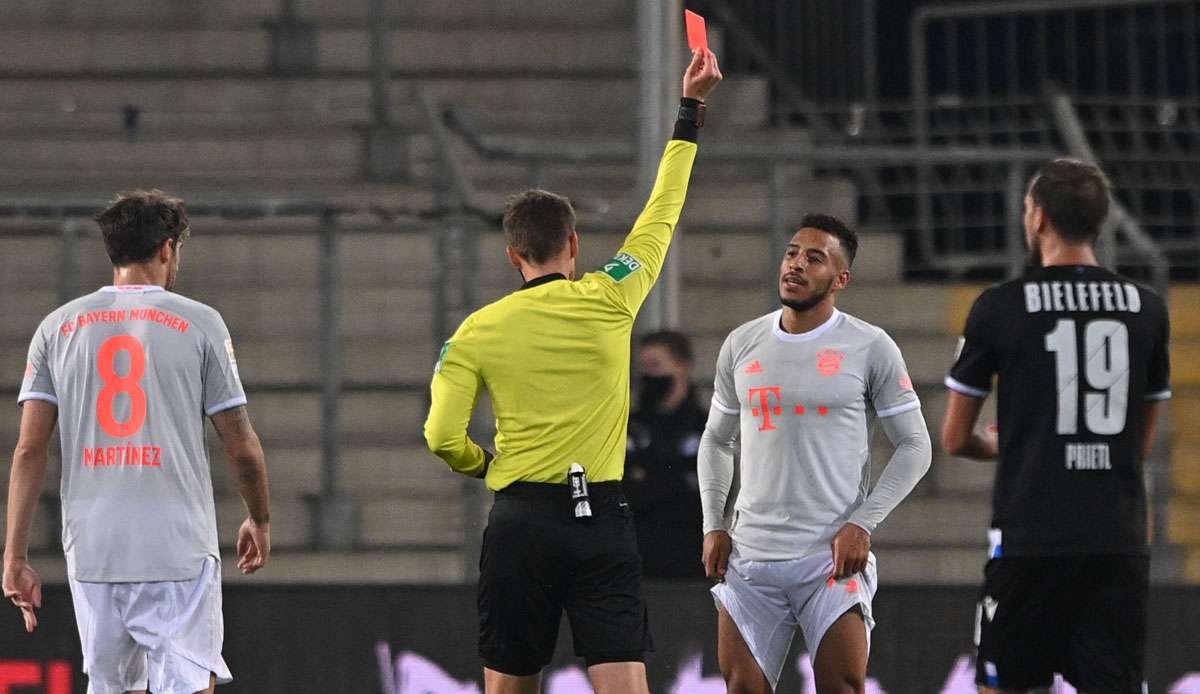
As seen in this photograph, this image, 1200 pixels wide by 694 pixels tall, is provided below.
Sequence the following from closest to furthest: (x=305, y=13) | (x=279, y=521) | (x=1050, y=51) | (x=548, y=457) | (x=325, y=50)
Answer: (x=548, y=457) → (x=279, y=521) → (x=325, y=50) → (x=305, y=13) → (x=1050, y=51)

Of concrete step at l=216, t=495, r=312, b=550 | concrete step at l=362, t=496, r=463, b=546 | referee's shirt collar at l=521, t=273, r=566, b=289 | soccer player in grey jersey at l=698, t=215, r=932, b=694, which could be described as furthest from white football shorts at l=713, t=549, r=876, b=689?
concrete step at l=216, t=495, r=312, b=550

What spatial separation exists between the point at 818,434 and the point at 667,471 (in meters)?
2.22

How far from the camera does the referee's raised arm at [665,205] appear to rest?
233 inches

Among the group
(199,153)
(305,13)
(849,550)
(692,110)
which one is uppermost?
(305,13)

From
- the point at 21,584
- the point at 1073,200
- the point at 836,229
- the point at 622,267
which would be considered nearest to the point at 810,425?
the point at 836,229

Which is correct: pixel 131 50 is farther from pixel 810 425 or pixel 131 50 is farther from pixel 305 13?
pixel 810 425

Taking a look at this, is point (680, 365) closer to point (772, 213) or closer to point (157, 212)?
point (772, 213)

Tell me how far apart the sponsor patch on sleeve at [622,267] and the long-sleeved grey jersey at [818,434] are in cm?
54

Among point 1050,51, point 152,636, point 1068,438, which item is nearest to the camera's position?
point 1068,438

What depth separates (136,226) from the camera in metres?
5.74

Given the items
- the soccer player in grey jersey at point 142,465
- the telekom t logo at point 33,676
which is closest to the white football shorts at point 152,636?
the soccer player in grey jersey at point 142,465

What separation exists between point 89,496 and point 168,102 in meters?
6.85

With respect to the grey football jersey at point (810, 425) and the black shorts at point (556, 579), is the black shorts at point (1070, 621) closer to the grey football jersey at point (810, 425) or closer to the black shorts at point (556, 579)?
the grey football jersey at point (810, 425)

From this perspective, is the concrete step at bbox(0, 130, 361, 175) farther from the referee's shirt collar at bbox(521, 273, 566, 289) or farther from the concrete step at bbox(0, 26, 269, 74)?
the referee's shirt collar at bbox(521, 273, 566, 289)
